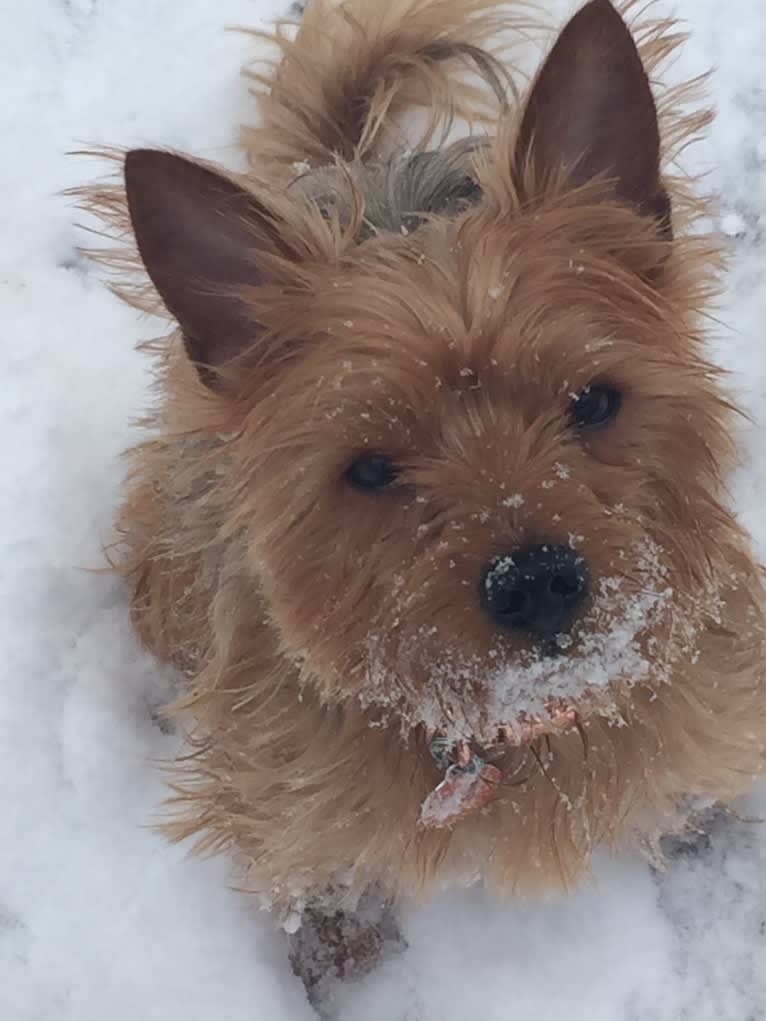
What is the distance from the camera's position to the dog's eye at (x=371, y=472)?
72.2 inches

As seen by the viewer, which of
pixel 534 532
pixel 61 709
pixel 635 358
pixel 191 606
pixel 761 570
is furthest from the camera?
pixel 61 709

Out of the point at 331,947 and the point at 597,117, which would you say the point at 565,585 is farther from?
the point at 331,947

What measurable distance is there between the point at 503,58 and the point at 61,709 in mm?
2095

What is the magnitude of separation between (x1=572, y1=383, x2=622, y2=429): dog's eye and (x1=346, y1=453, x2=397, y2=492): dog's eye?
0.91 feet

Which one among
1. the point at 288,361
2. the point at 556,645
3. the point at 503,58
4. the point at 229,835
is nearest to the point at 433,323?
the point at 288,361

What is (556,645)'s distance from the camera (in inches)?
66.9

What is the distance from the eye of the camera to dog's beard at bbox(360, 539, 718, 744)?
67.1 inches

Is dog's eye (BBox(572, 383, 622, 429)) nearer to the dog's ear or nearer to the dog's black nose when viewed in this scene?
the dog's black nose

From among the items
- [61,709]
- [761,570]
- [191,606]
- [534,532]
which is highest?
[534,532]

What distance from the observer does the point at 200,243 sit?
189 cm

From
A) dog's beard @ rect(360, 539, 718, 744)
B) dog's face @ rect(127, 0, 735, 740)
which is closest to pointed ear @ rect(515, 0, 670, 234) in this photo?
dog's face @ rect(127, 0, 735, 740)

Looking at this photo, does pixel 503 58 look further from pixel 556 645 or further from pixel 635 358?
pixel 556 645

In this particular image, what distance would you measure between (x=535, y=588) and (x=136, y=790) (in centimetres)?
157

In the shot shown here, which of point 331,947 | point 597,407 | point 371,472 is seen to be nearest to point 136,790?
point 331,947
